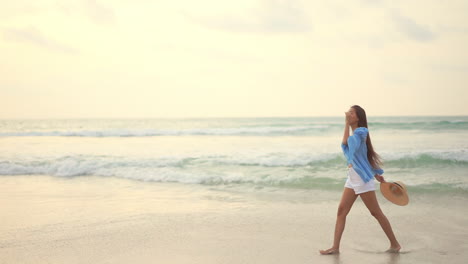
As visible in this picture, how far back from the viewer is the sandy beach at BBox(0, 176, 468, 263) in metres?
4.66

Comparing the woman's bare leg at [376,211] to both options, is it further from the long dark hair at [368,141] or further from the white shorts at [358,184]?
the long dark hair at [368,141]

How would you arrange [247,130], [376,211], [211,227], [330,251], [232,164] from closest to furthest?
[376,211] → [330,251] → [211,227] → [232,164] → [247,130]

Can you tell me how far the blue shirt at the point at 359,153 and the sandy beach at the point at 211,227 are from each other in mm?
1043

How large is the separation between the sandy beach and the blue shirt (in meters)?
1.04

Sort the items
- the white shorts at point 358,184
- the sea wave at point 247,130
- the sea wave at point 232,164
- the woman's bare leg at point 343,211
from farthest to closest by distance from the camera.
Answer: the sea wave at point 247,130 < the sea wave at point 232,164 < the woman's bare leg at point 343,211 < the white shorts at point 358,184

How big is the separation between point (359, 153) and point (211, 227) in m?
2.66

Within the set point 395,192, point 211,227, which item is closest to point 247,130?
point 211,227

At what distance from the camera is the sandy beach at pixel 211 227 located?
4.66m

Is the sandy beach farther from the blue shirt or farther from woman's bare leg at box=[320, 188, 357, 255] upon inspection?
the blue shirt

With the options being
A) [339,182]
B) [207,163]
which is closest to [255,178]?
[339,182]

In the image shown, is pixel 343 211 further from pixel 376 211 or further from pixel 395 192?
pixel 395 192

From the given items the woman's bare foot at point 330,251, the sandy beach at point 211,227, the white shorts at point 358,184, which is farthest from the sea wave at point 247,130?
the white shorts at point 358,184

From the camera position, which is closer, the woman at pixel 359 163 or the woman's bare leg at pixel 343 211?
the woman at pixel 359 163

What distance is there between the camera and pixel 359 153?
4.38 meters
